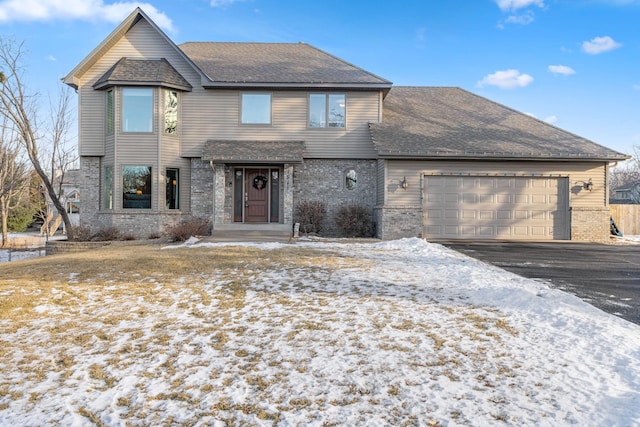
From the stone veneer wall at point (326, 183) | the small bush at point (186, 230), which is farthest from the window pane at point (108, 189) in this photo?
the stone veneer wall at point (326, 183)

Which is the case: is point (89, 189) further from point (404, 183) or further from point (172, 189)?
point (404, 183)

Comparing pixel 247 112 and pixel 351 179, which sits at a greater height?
pixel 247 112

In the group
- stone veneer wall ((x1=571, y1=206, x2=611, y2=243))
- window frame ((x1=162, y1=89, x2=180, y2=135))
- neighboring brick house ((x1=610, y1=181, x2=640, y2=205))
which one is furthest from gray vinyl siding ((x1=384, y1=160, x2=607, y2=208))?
neighboring brick house ((x1=610, y1=181, x2=640, y2=205))

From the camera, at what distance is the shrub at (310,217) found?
49.9 ft

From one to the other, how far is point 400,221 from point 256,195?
5523 millimetres

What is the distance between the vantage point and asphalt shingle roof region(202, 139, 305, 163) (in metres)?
14.4

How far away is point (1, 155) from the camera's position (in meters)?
20.7

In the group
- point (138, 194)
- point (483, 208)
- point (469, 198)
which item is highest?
point (138, 194)

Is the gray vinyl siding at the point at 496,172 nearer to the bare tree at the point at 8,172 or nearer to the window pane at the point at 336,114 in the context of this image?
the window pane at the point at 336,114

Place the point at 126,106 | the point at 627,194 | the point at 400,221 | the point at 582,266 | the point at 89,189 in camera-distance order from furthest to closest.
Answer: the point at 627,194 → the point at 89,189 → the point at 126,106 → the point at 400,221 → the point at 582,266

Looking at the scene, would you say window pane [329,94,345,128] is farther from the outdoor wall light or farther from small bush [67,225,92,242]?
small bush [67,225,92,242]

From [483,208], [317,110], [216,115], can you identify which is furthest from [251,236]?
[483,208]

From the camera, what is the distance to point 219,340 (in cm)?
426

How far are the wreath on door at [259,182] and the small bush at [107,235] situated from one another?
5112mm
